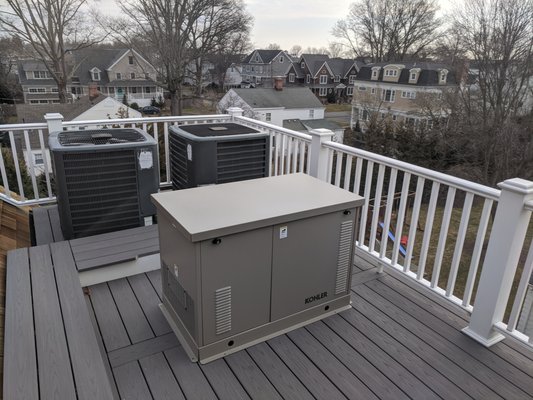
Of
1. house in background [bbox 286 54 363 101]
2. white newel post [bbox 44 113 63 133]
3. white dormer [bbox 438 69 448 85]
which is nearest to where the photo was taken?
white newel post [bbox 44 113 63 133]

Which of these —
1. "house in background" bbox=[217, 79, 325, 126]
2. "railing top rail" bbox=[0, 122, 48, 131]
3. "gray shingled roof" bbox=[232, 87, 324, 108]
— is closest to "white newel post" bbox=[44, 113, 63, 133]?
"railing top rail" bbox=[0, 122, 48, 131]

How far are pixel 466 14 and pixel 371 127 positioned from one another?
5620 mm

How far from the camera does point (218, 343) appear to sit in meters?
2.01

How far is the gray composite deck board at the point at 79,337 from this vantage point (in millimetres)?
1596

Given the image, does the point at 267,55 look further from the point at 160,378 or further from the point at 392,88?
the point at 160,378

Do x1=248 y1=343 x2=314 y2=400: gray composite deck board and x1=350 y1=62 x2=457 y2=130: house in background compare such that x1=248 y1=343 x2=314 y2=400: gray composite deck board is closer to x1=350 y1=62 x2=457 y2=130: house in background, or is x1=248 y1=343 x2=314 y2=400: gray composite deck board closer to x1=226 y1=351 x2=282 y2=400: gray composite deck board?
x1=226 y1=351 x2=282 y2=400: gray composite deck board

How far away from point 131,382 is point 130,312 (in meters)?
0.59

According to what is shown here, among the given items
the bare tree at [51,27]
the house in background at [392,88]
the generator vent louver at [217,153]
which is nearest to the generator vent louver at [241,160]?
the generator vent louver at [217,153]

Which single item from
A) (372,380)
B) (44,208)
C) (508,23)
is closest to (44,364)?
(372,380)

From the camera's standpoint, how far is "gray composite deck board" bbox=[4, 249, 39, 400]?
5.11ft

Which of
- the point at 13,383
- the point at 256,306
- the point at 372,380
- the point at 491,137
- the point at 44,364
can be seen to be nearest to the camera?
the point at 13,383

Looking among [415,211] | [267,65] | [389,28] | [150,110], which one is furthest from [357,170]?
[267,65]

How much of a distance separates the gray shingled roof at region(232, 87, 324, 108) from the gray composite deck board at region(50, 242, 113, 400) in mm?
22846

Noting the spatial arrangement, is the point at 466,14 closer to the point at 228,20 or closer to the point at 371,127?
the point at 371,127
